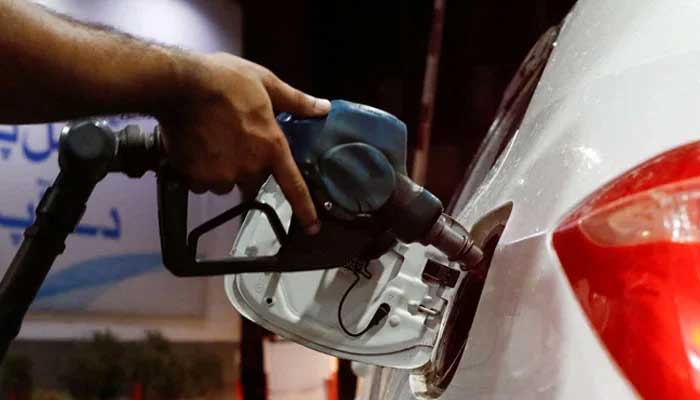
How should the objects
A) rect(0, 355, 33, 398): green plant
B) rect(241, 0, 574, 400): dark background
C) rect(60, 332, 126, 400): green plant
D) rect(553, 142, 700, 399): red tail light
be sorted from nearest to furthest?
1. rect(553, 142, 700, 399): red tail light
2. rect(0, 355, 33, 398): green plant
3. rect(60, 332, 126, 400): green plant
4. rect(241, 0, 574, 400): dark background

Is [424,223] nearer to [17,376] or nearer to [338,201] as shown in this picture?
[338,201]

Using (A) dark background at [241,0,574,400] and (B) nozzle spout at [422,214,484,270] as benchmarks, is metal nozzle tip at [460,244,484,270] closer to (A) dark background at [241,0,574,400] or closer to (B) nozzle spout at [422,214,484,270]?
(B) nozzle spout at [422,214,484,270]

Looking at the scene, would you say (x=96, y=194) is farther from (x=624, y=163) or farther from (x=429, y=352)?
(x=624, y=163)

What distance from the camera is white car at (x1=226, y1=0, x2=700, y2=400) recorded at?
793 mm

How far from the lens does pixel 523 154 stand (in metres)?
1.14

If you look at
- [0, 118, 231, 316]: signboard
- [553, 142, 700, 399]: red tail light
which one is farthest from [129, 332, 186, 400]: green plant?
[553, 142, 700, 399]: red tail light

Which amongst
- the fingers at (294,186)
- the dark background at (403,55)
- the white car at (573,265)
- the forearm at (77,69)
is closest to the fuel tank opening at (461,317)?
the white car at (573,265)

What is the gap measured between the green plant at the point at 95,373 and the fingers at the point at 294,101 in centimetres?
351

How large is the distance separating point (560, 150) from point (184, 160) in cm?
42

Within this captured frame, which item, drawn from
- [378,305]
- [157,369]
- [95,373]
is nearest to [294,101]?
[378,305]

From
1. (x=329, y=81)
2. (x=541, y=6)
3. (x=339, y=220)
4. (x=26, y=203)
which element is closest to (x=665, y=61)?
(x=339, y=220)

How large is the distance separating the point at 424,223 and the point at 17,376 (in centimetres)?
358

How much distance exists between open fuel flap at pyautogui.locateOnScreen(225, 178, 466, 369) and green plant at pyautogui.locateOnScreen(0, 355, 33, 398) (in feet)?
10.6

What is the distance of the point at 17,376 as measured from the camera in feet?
13.7
